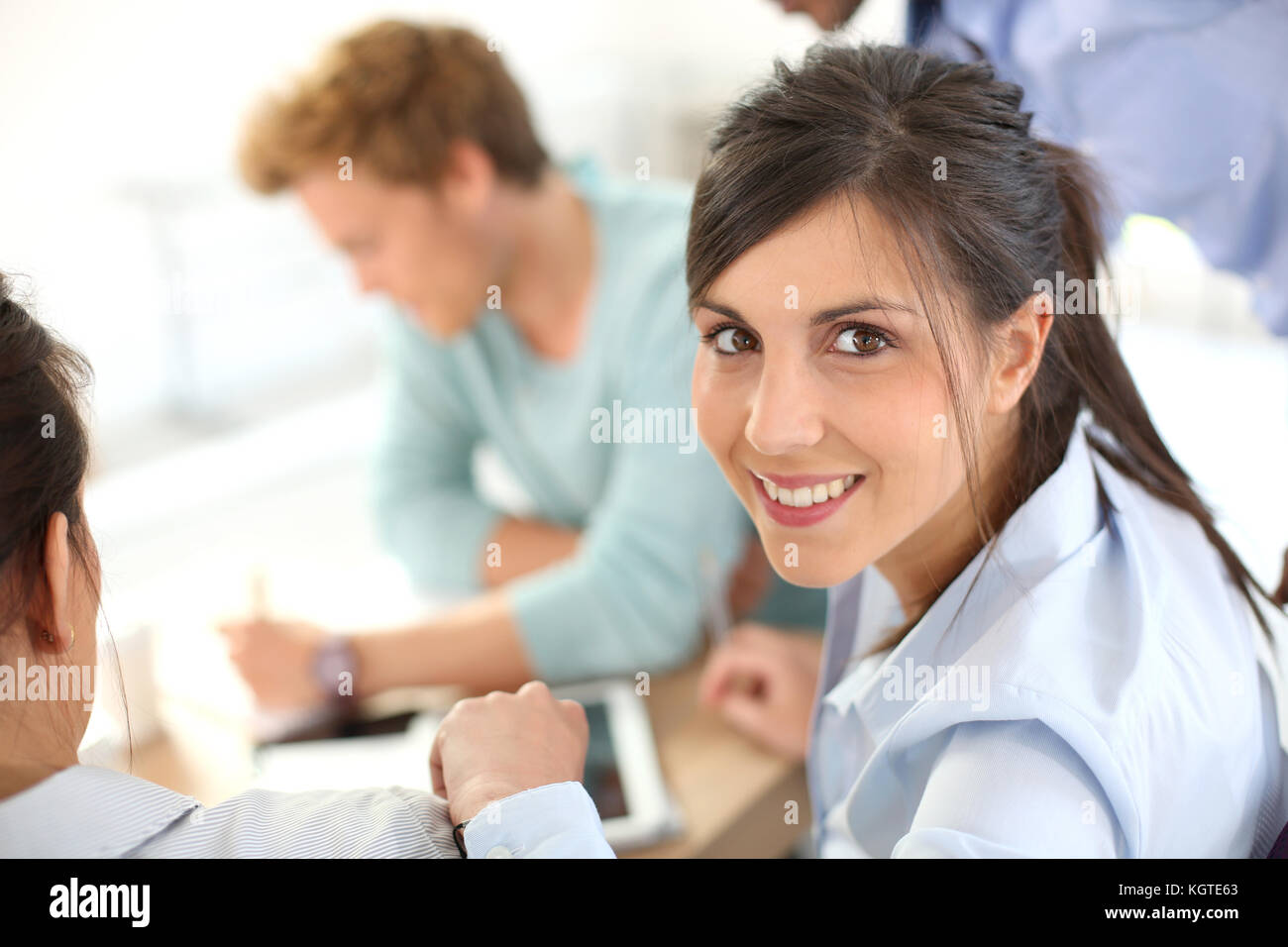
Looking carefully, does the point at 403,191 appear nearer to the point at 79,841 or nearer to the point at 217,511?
the point at 217,511

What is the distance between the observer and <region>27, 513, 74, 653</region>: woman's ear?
1.61 ft

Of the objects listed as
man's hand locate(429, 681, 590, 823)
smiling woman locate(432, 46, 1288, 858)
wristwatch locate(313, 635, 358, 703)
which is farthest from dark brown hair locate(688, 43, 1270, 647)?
wristwatch locate(313, 635, 358, 703)

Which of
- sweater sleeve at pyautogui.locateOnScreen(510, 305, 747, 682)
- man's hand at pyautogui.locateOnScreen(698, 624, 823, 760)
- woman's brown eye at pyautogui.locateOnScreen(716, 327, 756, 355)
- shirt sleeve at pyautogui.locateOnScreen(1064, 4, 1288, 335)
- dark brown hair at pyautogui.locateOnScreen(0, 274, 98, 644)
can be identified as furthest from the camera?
sweater sleeve at pyautogui.locateOnScreen(510, 305, 747, 682)

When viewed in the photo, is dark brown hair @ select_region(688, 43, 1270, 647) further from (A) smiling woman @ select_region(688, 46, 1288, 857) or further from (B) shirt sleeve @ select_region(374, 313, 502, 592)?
(B) shirt sleeve @ select_region(374, 313, 502, 592)

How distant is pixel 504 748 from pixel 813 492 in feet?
0.69

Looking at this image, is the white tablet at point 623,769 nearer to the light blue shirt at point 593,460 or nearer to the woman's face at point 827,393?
the light blue shirt at point 593,460

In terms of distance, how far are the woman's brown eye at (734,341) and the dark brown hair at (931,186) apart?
0.02m

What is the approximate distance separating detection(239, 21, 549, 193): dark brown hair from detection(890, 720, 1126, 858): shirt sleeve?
878 millimetres

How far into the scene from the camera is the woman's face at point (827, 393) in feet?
1.78

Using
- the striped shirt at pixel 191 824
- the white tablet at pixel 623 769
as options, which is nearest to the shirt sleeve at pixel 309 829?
the striped shirt at pixel 191 824

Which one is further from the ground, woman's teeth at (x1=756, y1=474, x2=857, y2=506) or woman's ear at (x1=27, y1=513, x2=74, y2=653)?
woman's teeth at (x1=756, y1=474, x2=857, y2=506)

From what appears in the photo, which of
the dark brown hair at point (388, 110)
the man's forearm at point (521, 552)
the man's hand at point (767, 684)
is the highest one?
the dark brown hair at point (388, 110)

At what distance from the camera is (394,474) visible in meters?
1.38
